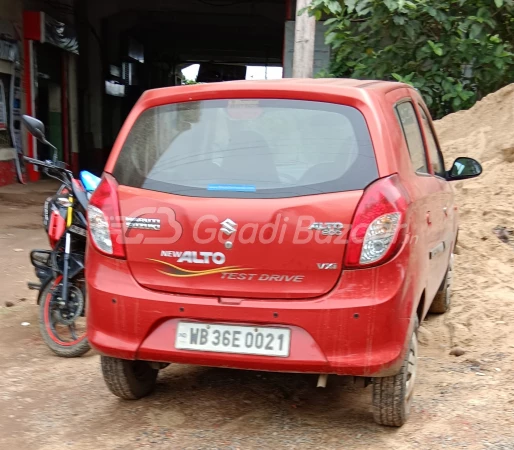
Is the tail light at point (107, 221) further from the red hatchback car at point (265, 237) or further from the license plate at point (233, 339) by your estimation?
the license plate at point (233, 339)

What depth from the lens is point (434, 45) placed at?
8312mm

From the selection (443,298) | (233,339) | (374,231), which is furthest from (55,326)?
(443,298)

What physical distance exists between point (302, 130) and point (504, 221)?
13.1 feet

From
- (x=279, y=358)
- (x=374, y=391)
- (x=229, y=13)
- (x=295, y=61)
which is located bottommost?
(x=374, y=391)

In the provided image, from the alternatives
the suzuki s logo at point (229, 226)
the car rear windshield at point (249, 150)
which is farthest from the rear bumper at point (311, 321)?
the car rear windshield at point (249, 150)

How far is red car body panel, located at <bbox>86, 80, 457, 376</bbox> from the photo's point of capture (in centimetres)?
273

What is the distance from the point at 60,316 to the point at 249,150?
7.00 feet

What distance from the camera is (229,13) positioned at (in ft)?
55.8

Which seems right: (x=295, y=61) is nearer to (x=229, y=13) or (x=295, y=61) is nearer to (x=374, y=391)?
(x=374, y=391)

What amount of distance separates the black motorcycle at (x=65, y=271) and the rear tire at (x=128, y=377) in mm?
859

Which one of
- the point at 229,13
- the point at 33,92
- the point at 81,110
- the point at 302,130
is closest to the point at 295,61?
the point at 302,130

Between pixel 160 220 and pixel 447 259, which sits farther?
pixel 447 259

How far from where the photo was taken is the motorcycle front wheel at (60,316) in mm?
4227

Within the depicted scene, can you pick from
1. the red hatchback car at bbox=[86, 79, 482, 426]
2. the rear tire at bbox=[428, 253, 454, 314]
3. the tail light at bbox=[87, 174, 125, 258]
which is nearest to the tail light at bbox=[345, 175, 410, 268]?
the red hatchback car at bbox=[86, 79, 482, 426]
